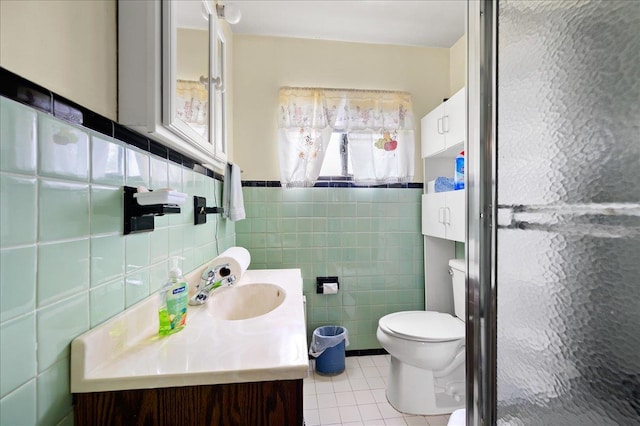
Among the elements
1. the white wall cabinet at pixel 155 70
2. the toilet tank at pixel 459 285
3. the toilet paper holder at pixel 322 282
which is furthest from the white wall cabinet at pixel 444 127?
the white wall cabinet at pixel 155 70

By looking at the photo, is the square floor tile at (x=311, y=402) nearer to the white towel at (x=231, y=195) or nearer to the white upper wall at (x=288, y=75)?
the white towel at (x=231, y=195)

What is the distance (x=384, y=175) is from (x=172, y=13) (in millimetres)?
1645

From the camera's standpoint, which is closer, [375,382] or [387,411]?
[387,411]

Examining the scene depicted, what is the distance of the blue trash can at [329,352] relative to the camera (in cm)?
191

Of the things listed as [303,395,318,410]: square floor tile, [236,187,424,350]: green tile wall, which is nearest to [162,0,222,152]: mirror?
[236,187,424,350]: green tile wall

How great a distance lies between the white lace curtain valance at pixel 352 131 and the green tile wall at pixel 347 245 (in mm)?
141

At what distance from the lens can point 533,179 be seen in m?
0.61

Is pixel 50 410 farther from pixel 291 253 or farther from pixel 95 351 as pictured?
pixel 291 253

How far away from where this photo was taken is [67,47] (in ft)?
1.89

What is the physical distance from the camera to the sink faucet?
1106 mm

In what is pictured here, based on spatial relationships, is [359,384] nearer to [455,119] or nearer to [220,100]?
[455,119]

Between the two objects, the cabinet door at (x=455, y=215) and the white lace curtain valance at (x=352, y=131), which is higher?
the white lace curtain valance at (x=352, y=131)

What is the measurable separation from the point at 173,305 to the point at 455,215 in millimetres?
1536

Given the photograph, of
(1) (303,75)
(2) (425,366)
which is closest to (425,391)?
(2) (425,366)
